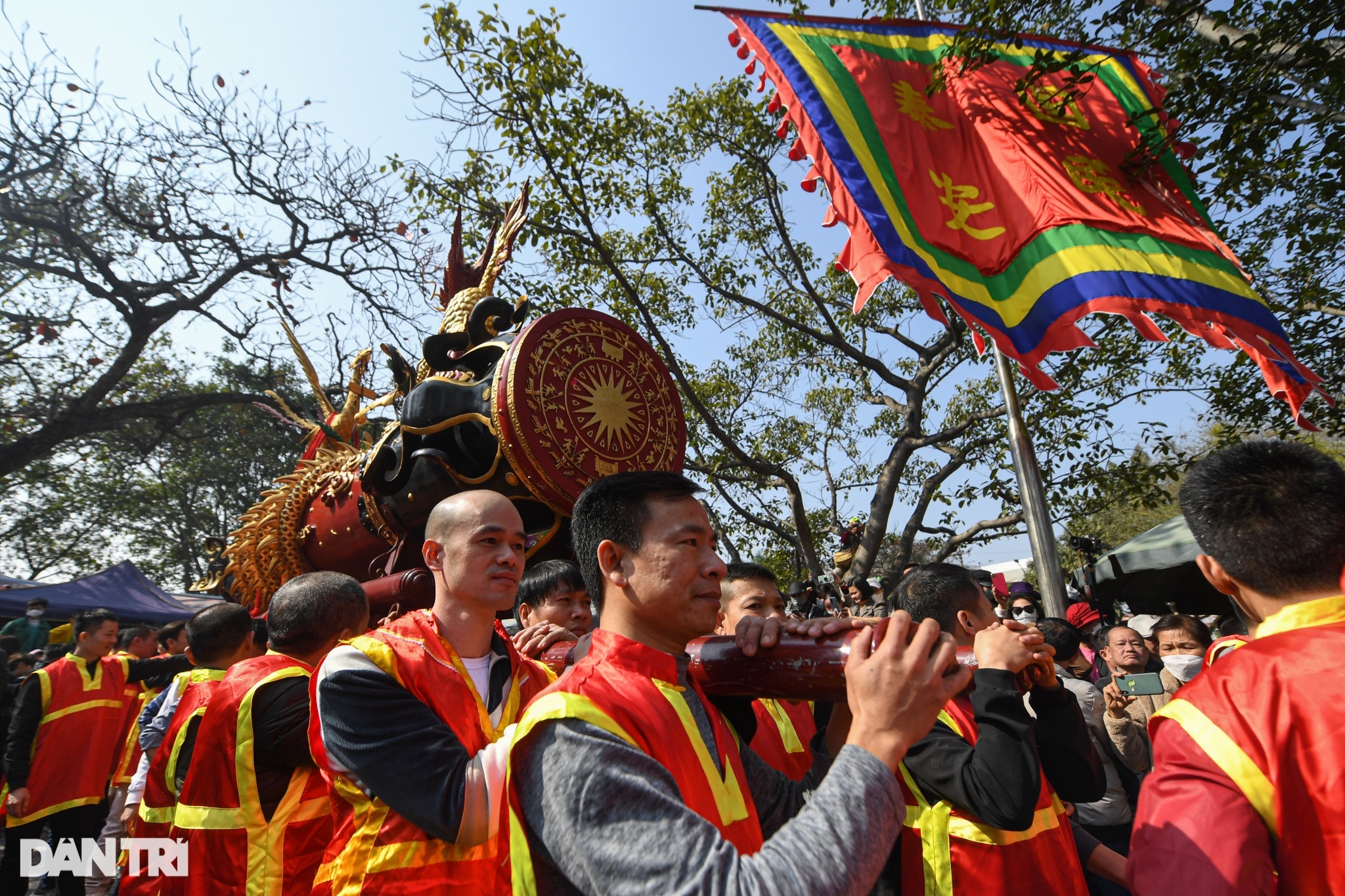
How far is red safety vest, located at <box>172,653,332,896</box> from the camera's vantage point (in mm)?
2779

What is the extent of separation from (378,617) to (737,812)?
10.5 ft

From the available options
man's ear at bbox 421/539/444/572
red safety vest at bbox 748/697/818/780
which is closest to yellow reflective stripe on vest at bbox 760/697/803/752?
red safety vest at bbox 748/697/818/780

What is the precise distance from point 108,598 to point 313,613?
11990mm

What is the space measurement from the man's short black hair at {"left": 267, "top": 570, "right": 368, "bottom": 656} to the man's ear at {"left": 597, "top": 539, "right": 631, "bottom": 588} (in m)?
1.70

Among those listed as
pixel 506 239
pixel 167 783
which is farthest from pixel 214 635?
pixel 506 239

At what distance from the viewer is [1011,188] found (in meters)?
6.29

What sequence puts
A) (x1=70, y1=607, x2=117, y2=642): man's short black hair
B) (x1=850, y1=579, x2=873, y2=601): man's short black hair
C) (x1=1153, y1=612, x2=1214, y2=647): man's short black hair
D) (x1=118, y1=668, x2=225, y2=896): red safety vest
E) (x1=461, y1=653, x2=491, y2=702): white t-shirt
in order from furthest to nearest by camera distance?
1. (x1=850, y1=579, x2=873, y2=601): man's short black hair
2. (x1=70, y1=607, x2=117, y2=642): man's short black hair
3. (x1=1153, y1=612, x2=1214, y2=647): man's short black hair
4. (x1=118, y1=668, x2=225, y2=896): red safety vest
5. (x1=461, y1=653, x2=491, y2=702): white t-shirt

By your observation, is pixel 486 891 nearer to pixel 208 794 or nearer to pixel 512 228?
pixel 208 794

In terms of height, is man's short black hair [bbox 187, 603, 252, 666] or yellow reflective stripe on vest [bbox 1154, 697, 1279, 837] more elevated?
man's short black hair [bbox 187, 603, 252, 666]

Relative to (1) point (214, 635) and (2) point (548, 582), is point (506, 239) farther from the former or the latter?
(1) point (214, 635)

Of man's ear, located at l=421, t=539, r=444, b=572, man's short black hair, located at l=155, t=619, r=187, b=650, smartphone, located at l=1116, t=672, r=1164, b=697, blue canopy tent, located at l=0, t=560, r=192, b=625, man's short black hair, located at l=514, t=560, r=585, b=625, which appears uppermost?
blue canopy tent, located at l=0, t=560, r=192, b=625

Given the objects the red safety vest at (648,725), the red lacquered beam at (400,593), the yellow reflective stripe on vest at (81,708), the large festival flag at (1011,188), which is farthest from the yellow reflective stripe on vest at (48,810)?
the large festival flag at (1011,188)

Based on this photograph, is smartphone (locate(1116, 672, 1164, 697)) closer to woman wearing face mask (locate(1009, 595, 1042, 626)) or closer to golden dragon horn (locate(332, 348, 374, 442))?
woman wearing face mask (locate(1009, 595, 1042, 626))

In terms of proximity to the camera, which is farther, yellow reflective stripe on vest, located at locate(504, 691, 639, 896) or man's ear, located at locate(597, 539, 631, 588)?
man's ear, located at locate(597, 539, 631, 588)
